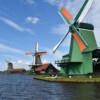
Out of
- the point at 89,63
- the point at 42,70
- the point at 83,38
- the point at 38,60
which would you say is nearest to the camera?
the point at 89,63

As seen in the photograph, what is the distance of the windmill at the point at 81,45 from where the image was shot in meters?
35.7

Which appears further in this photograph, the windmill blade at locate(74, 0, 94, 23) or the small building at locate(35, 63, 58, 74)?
the small building at locate(35, 63, 58, 74)

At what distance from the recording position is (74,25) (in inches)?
1554

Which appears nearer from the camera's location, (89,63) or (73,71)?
(89,63)

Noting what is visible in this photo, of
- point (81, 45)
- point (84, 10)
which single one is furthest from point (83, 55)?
point (84, 10)

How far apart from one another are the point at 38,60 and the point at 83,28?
166 ft

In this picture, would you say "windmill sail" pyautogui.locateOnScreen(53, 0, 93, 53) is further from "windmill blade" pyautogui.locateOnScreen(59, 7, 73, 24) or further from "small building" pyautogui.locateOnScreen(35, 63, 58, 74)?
"small building" pyautogui.locateOnScreen(35, 63, 58, 74)

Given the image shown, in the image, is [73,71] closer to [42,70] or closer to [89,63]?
[89,63]

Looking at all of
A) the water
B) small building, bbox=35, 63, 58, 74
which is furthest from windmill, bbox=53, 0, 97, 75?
small building, bbox=35, 63, 58, 74

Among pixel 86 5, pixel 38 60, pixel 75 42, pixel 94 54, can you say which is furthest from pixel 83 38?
pixel 38 60

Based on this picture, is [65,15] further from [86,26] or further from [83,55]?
[83,55]

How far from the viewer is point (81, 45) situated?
1443 inches

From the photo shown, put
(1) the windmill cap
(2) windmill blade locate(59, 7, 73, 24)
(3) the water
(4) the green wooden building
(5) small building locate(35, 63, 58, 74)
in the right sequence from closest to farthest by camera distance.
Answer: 1. (3) the water
2. (4) the green wooden building
3. (1) the windmill cap
4. (2) windmill blade locate(59, 7, 73, 24)
5. (5) small building locate(35, 63, 58, 74)

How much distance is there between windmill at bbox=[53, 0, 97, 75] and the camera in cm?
3572
